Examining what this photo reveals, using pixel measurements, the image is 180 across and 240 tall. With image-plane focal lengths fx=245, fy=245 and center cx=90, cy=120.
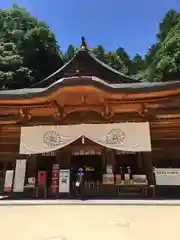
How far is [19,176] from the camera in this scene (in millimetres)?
8102

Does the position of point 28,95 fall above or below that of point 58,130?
above

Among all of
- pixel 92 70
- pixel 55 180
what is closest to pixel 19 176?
pixel 55 180

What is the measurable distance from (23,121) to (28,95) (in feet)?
4.25

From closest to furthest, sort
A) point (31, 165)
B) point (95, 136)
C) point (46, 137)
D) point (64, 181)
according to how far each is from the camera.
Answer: point (64, 181) → point (95, 136) → point (46, 137) → point (31, 165)

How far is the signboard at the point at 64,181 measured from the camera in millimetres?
7508

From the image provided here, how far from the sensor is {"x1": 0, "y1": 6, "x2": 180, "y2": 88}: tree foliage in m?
22.4

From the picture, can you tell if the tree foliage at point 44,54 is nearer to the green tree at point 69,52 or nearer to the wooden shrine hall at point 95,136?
the green tree at point 69,52

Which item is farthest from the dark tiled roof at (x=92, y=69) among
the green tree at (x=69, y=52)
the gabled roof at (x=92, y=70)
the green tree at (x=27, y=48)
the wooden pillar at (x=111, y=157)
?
the green tree at (x=69, y=52)

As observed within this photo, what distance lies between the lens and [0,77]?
77.8ft

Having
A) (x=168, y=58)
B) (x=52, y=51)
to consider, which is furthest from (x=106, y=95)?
(x=52, y=51)
